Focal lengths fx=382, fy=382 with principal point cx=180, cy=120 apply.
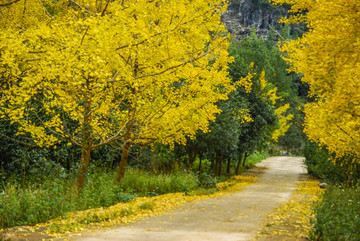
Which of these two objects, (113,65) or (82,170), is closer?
(113,65)

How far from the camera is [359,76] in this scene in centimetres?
689

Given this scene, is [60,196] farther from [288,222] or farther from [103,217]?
[288,222]

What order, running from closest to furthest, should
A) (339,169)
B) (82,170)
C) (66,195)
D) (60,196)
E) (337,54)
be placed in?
(337,54)
(60,196)
(66,195)
(82,170)
(339,169)

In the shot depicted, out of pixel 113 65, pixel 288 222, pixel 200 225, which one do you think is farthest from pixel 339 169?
pixel 113 65

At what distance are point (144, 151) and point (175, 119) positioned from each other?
5.90 meters

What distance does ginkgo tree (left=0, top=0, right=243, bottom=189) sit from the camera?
6305mm

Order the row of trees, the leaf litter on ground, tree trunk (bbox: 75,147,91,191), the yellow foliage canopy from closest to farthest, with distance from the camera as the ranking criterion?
the yellow foliage canopy < the row of trees < the leaf litter on ground < tree trunk (bbox: 75,147,91,191)

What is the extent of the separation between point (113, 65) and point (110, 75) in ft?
7.26

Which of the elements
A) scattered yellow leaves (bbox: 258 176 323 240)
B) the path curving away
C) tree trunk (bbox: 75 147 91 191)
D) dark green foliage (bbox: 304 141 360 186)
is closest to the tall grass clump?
the path curving away

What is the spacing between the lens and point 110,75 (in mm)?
6605

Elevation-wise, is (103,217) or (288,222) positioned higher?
(103,217)

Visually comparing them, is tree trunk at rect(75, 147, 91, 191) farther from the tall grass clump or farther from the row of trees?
the tall grass clump

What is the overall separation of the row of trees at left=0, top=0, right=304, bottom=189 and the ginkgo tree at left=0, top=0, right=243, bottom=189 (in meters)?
0.03

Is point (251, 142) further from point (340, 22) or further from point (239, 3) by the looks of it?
point (239, 3)
